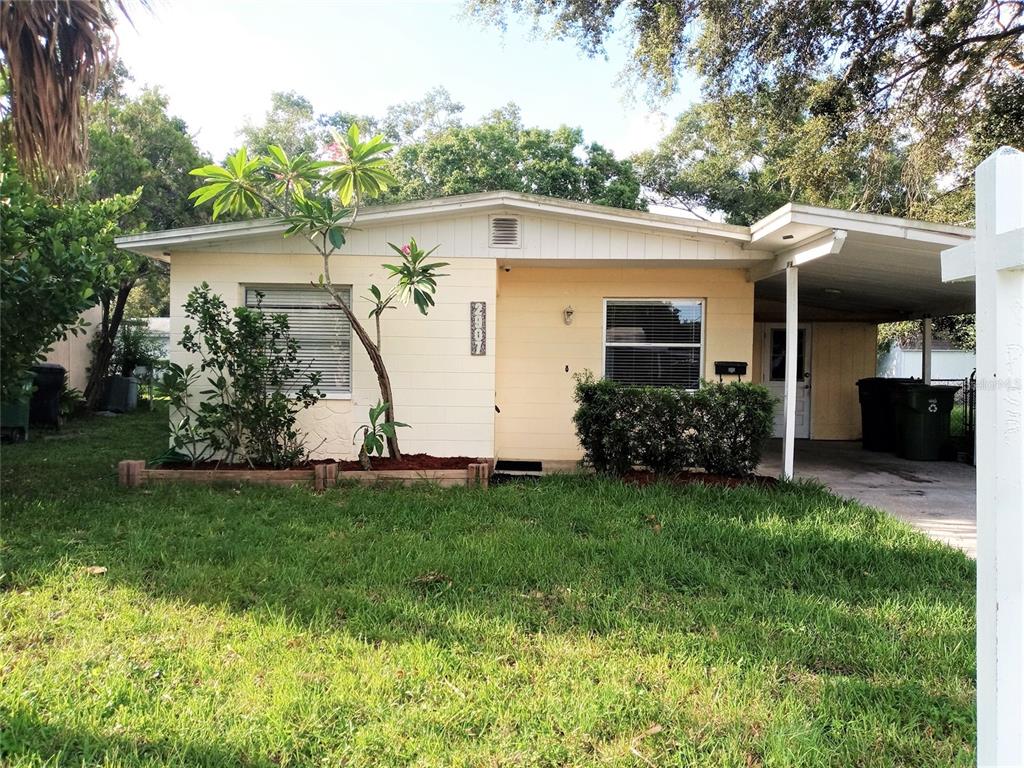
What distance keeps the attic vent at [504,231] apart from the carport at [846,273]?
2661 millimetres

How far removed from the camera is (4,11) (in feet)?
11.0

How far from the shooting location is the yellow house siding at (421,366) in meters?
7.49

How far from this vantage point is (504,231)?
746 centimetres

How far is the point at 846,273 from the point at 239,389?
703 centimetres

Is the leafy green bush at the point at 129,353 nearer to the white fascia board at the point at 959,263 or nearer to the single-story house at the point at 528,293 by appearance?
the single-story house at the point at 528,293

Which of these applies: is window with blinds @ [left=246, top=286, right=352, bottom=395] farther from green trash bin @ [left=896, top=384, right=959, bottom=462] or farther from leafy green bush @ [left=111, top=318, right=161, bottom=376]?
leafy green bush @ [left=111, top=318, right=161, bottom=376]

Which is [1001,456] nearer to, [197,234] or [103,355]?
[197,234]

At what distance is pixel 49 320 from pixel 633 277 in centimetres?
645

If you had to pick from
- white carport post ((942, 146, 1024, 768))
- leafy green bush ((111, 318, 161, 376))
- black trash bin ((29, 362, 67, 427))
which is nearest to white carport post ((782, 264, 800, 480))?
white carport post ((942, 146, 1024, 768))

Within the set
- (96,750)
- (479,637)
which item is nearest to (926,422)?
(479,637)

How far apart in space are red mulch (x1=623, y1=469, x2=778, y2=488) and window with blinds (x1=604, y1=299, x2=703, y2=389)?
1.70 m

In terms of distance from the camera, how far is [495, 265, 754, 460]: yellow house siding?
8219mm

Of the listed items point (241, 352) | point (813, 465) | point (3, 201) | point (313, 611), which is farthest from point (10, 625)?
point (813, 465)

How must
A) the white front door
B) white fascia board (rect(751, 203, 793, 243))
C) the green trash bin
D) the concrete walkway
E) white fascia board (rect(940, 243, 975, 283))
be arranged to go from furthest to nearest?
the white front door → the green trash bin → white fascia board (rect(751, 203, 793, 243)) → the concrete walkway → white fascia board (rect(940, 243, 975, 283))
